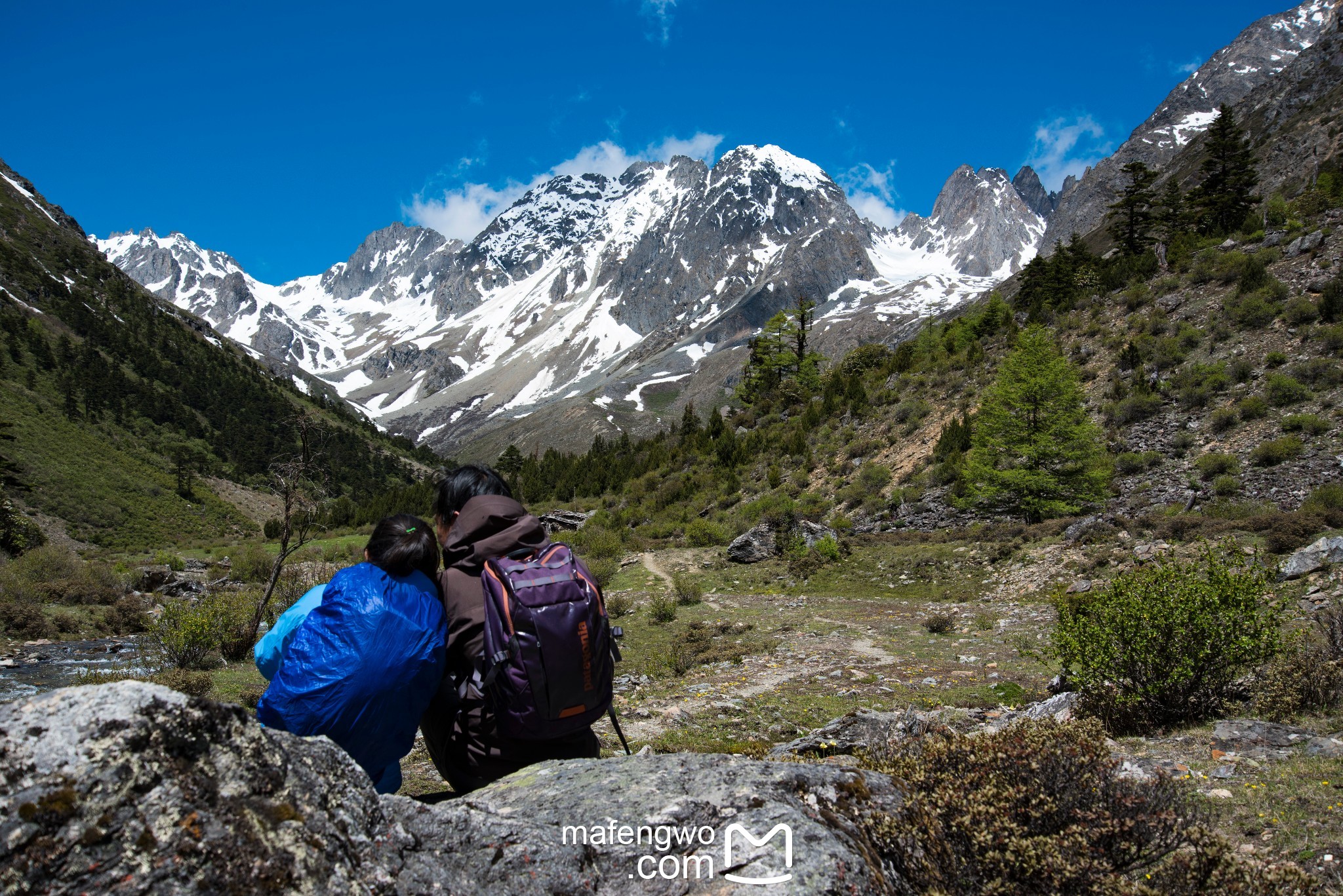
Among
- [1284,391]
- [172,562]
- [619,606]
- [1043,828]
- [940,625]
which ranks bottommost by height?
[940,625]

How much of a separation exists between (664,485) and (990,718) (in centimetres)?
3398

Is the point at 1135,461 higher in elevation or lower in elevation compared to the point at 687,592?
higher

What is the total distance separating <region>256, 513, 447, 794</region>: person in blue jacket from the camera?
286cm

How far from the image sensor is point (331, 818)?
1841 millimetres

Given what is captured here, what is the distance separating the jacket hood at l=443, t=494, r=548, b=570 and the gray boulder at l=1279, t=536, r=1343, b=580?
1191cm

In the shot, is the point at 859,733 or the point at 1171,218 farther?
the point at 1171,218

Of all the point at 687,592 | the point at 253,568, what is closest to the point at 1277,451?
the point at 687,592

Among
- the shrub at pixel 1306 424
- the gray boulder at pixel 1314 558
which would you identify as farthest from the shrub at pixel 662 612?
the shrub at pixel 1306 424

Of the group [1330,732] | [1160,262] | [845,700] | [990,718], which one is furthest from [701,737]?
[1160,262]

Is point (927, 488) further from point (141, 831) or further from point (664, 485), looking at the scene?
point (141, 831)

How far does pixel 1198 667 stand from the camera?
568cm

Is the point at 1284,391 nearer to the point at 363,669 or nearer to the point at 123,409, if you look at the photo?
the point at 363,669

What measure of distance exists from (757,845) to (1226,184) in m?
48.9

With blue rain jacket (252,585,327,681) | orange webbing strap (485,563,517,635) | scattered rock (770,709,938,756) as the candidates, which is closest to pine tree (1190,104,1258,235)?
scattered rock (770,709,938,756)
